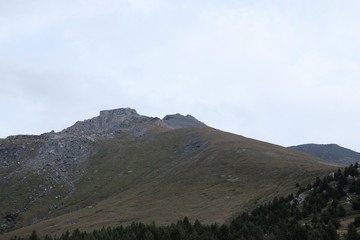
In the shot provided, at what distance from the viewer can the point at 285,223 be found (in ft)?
169

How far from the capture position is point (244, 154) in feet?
433

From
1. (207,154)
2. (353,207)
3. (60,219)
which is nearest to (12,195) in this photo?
(60,219)

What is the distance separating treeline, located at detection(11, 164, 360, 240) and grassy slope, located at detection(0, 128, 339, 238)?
43.7 ft

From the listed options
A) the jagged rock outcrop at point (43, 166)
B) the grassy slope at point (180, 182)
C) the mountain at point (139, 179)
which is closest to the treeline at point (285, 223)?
the grassy slope at point (180, 182)

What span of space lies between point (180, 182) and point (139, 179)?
1118 inches

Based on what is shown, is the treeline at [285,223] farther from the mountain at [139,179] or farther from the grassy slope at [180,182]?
the mountain at [139,179]

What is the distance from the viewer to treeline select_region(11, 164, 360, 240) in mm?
46938

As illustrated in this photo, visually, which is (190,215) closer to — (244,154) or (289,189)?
(289,189)

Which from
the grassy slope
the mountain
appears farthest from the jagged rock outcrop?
the grassy slope

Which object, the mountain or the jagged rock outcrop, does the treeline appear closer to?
the mountain

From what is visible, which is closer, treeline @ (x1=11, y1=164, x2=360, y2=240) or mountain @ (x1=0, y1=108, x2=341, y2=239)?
treeline @ (x1=11, y1=164, x2=360, y2=240)

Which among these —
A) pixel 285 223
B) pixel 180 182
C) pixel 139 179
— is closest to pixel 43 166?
pixel 139 179

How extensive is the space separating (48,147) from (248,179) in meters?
125

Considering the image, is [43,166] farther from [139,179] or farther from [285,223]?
[285,223]
